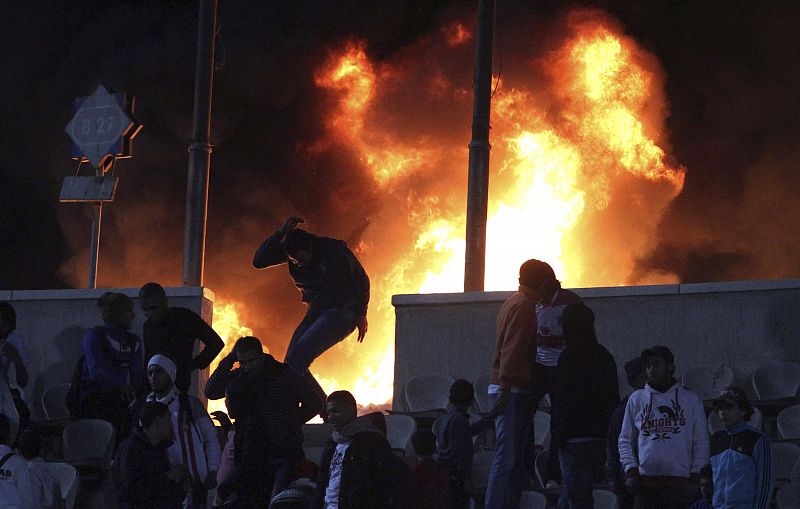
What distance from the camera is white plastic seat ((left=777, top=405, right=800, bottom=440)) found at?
1061cm

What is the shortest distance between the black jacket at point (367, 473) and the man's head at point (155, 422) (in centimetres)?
108

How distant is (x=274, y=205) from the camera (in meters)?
25.0

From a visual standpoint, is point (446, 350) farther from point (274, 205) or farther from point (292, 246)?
point (274, 205)

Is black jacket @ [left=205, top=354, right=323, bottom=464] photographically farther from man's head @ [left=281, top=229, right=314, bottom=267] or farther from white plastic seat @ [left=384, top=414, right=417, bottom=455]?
white plastic seat @ [left=384, top=414, right=417, bottom=455]

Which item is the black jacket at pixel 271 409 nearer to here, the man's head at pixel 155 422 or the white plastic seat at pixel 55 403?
the man's head at pixel 155 422

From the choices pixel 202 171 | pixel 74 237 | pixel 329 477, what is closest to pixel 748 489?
pixel 329 477

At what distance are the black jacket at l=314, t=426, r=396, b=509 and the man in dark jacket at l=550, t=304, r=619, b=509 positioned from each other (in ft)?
3.77

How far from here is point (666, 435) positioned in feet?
26.6

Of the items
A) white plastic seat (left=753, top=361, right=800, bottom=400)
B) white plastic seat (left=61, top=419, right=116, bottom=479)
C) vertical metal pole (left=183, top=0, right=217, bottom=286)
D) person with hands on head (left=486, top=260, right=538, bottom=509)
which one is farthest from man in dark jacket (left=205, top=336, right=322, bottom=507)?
vertical metal pole (left=183, top=0, right=217, bottom=286)

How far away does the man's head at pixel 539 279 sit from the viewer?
27.9ft

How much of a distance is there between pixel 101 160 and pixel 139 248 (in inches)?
354

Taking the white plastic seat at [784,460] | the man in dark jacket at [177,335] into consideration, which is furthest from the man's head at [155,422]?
the white plastic seat at [784,460]

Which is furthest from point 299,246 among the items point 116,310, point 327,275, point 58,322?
point 58,322

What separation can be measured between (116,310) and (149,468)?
10.3ft
